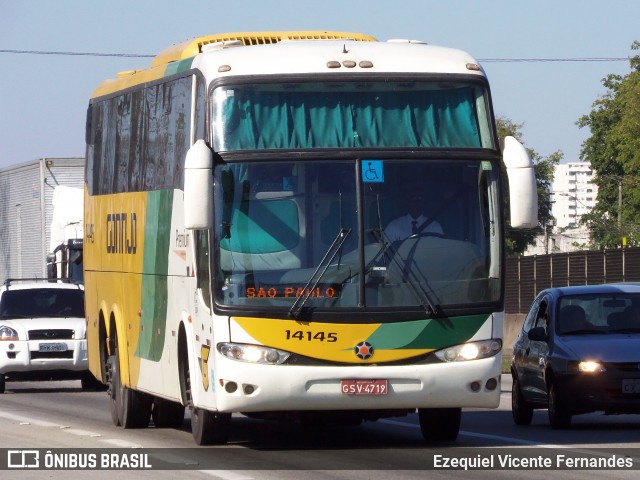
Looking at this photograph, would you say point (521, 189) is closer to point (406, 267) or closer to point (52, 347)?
point (406, 267)

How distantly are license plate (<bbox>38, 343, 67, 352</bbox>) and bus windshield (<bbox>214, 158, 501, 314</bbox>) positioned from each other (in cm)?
1463

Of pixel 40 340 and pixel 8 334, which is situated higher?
pixel 8 334

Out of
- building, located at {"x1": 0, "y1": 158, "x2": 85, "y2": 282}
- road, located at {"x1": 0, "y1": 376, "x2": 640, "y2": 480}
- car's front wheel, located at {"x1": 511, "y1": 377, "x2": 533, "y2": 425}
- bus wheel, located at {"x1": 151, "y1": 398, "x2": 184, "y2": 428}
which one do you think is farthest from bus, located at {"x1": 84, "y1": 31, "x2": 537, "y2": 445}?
building, located at {"x1": 0, "y1": 158, "x2": 85, "y2": 282}

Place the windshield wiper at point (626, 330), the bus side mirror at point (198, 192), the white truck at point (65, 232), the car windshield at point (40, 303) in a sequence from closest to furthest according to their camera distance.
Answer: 1. the bus side mirror at point (198, 192)
2. the windshield wiper at point (626, 330)
3. the car windshield at point (40, 303)
4. the white truck at point (65, 232)

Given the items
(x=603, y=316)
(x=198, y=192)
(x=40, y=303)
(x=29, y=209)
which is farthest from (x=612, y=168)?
(x=198, y=192)

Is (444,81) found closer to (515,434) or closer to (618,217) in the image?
(515,434)

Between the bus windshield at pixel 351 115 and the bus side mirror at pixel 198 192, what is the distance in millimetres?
454

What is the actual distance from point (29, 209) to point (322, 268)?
31.7 meters

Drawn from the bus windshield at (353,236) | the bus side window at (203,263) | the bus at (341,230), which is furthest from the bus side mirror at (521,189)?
the bus side window at (203,263)

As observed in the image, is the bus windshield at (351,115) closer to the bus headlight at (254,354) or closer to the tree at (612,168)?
the bus headlight at (254,354)

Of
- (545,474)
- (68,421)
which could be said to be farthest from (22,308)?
(545,474)

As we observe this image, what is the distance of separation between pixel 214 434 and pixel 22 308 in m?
14.6

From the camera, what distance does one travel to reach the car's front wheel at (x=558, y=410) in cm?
1788

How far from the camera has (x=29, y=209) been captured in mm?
45281
